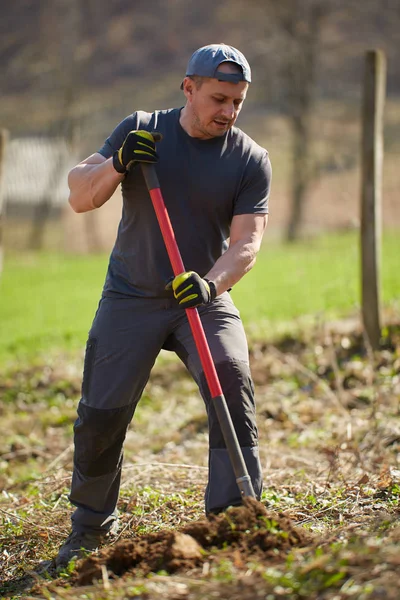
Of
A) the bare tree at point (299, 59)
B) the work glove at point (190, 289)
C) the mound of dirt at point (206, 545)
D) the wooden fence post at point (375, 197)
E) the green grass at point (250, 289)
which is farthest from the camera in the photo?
the bare tree at point (299, 59)

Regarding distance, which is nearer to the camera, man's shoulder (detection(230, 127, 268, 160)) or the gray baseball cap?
the gray baseball cap

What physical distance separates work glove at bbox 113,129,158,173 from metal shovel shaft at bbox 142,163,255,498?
84mm

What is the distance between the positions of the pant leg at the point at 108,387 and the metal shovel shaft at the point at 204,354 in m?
0.26

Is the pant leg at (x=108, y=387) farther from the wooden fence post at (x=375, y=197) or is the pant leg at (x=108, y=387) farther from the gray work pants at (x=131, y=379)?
the wooden fence post at (x=375, y=197)

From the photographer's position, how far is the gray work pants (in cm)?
375

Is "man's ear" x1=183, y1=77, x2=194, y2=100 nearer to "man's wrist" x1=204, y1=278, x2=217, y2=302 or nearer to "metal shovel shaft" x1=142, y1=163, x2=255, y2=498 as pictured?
"metal shovel shaft" x1=142, y1=163, x2=255, y2=498

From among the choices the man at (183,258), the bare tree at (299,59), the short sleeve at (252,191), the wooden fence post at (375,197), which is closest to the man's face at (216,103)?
the man at (183,258)

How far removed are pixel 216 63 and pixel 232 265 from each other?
877 millimetres

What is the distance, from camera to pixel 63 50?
19.1m

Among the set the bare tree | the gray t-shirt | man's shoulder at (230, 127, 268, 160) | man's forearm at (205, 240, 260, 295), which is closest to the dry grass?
man's forearm at (205, 240, 260, 295)

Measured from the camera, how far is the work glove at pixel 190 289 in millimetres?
3596

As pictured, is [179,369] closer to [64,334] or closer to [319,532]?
[64,334]

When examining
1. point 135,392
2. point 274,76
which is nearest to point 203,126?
point 135,392

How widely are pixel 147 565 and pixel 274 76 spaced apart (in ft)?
53.1
